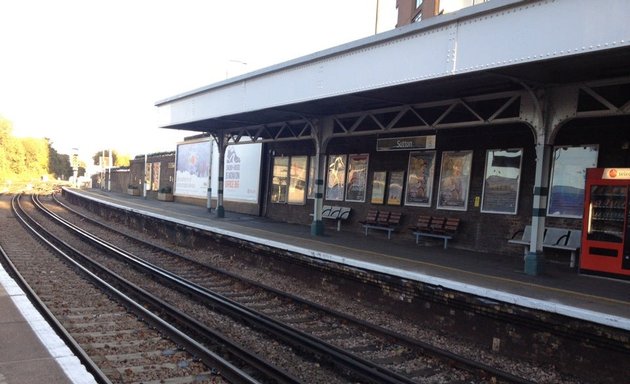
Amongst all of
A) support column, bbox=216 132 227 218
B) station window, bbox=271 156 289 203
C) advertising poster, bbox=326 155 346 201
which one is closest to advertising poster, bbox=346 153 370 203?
advertising poster, bbox=326 155 346 201

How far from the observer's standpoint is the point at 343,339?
7.55 m

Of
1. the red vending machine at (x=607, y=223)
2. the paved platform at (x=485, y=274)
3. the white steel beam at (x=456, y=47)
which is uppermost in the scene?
the white steel beam at (x=456, y=47)

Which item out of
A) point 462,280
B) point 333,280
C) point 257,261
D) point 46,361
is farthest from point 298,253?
point 46,361

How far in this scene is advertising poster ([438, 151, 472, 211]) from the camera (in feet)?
46.4

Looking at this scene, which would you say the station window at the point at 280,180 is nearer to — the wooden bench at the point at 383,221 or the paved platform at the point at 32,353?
the wooden bench at the point at 383,221

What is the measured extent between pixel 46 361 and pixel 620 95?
11366mm

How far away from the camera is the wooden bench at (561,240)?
11147 mm

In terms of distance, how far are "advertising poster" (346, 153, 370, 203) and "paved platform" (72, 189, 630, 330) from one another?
2.66m

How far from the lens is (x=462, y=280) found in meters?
8.59

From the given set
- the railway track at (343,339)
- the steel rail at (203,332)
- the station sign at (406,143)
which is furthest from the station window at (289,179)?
the steel rail at (203,332)

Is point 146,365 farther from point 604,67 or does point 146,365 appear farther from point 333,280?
point 604,67

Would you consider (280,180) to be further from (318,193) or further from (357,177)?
(318,193)

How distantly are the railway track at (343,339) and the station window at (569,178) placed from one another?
6608 mm

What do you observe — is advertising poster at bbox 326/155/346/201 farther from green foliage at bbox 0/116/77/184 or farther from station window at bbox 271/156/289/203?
green foliage at bbox 0/116/77/184
